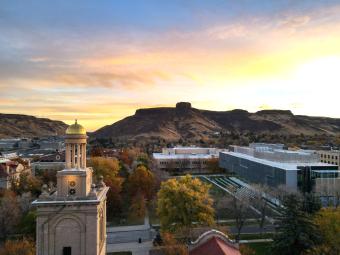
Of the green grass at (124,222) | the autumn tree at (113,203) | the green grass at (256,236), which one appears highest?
the autumn tree at (113,203)

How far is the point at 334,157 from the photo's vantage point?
103000 mm

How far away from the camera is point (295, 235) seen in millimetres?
32219

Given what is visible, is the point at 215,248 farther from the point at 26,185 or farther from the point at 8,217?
the point at 26,185

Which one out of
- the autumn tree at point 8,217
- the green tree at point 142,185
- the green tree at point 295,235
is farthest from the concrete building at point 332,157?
the autumn tree at point 8,217

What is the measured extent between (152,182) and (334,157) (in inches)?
2457

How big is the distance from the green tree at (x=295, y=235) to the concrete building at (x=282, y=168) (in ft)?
105

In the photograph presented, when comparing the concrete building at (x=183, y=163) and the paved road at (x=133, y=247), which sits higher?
the concrete building at (x=183, y=163)

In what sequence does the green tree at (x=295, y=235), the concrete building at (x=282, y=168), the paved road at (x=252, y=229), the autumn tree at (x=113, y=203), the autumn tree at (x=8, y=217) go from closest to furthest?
1. the green tree at (x=295, y=235)
2. the autumn tree at (x=8, y=217)
3. the paved road at (x=252, y=229)
4. the autumn tree at (x=113, y=203)
5. the concrete building at (x=282, y=168)

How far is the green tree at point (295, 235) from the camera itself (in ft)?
106

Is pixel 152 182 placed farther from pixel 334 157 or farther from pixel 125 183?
pixel 334 157

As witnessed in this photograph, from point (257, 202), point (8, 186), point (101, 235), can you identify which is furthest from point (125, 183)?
point (101, 235)

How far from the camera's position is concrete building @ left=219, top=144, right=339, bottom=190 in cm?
6575

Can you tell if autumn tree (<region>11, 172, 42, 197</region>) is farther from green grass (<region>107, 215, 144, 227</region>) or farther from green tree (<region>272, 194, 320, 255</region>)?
green tree (<region>272, 194, 320, 255</region>)

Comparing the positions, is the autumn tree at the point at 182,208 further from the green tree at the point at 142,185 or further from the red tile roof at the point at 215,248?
the green tree at the point at 142,185
